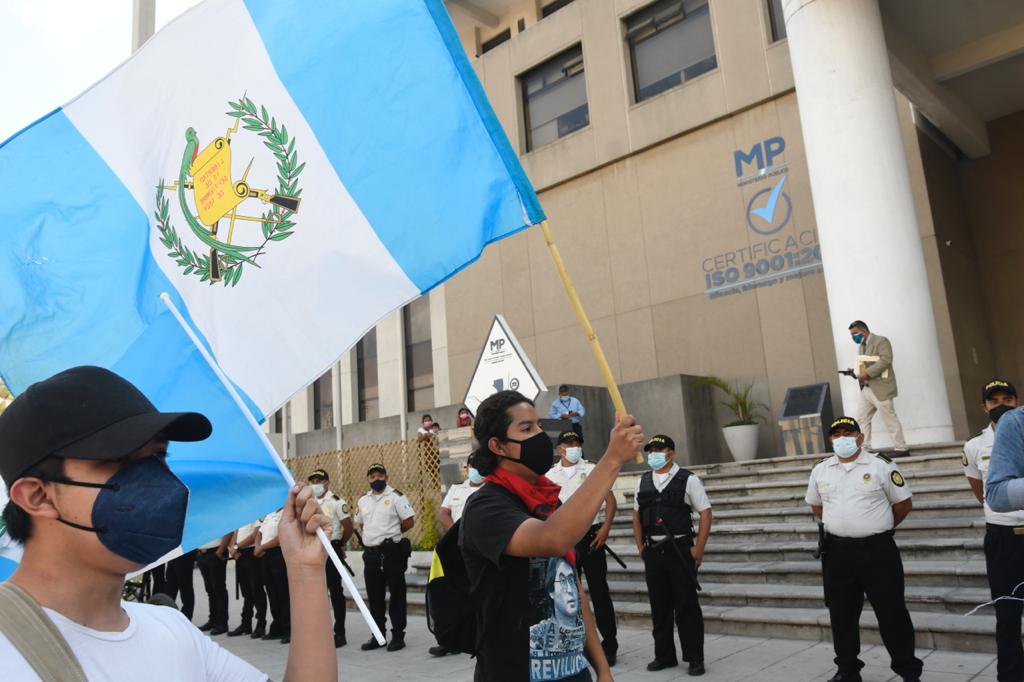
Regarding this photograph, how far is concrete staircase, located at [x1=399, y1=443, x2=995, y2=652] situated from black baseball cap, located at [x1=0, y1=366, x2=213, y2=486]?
22.3ft

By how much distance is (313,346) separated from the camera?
3.07 meters

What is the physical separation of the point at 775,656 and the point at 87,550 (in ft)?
21.5

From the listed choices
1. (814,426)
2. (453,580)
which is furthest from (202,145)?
(814,426)

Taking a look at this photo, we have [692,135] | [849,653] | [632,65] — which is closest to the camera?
[849,653]

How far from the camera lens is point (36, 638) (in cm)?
129

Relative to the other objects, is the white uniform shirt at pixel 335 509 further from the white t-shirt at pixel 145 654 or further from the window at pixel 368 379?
the window at pixel 368 379

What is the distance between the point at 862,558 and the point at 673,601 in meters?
1.87

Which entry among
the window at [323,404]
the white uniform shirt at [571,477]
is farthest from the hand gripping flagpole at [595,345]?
the window at [323,404]

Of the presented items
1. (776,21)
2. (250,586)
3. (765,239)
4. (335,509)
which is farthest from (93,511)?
(776,21)

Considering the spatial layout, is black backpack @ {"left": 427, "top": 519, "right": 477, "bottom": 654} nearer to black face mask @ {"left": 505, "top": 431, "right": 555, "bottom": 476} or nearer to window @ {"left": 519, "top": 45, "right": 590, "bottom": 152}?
black face mask @ {"left": 505, "top": 431, "right": 555, "bottom": 476}

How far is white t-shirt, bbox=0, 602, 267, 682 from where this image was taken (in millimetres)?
1354

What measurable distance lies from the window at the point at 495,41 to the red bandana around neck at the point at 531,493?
20.8 meters

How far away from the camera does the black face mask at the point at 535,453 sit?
9.76 ft

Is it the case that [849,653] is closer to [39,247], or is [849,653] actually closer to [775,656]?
[775,656]
